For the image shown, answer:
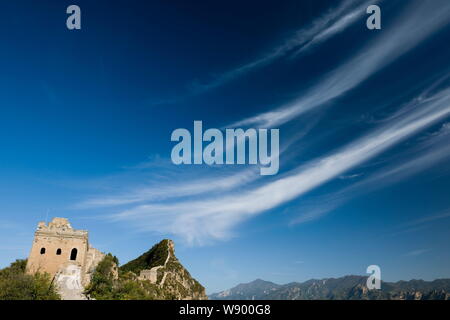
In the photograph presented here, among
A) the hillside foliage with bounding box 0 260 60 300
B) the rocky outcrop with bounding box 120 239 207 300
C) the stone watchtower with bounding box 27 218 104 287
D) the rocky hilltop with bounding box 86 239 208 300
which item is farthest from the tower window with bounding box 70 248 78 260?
the rocky outcrop with bounding box 120 239 207 300

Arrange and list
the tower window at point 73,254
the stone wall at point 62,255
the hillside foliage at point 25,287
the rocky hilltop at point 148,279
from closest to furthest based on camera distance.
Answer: the hillside foliage at point 25,287
the stone wall at point 62,255
the rocky hilltop at point 148,279
the tower window at point 73,254

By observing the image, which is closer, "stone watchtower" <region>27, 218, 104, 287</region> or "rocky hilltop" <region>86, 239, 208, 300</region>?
"stone watchtower" <region>27, 218, 104, 287</region>

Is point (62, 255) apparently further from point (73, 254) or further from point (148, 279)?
point (148, 279)

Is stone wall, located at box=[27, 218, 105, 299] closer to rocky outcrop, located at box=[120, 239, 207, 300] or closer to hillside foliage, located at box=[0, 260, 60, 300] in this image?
hillside foliage, located at box=[0, 260, 60, 300]

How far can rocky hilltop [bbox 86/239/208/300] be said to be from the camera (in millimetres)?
49250

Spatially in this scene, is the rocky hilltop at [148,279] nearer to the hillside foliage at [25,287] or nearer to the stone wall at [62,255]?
the stone wall at [62,255]

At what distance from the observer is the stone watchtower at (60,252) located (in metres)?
47.4

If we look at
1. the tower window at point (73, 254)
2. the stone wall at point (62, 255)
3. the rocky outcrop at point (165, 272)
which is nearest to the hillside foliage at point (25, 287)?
the stone wall at point (62, 255)

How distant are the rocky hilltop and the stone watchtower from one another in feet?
10.0

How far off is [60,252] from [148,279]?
4808 centimetres

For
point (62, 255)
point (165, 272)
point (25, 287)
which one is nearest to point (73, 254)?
point (62, 255)

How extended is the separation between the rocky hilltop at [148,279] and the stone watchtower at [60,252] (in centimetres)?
306

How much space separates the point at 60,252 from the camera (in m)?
49.1
